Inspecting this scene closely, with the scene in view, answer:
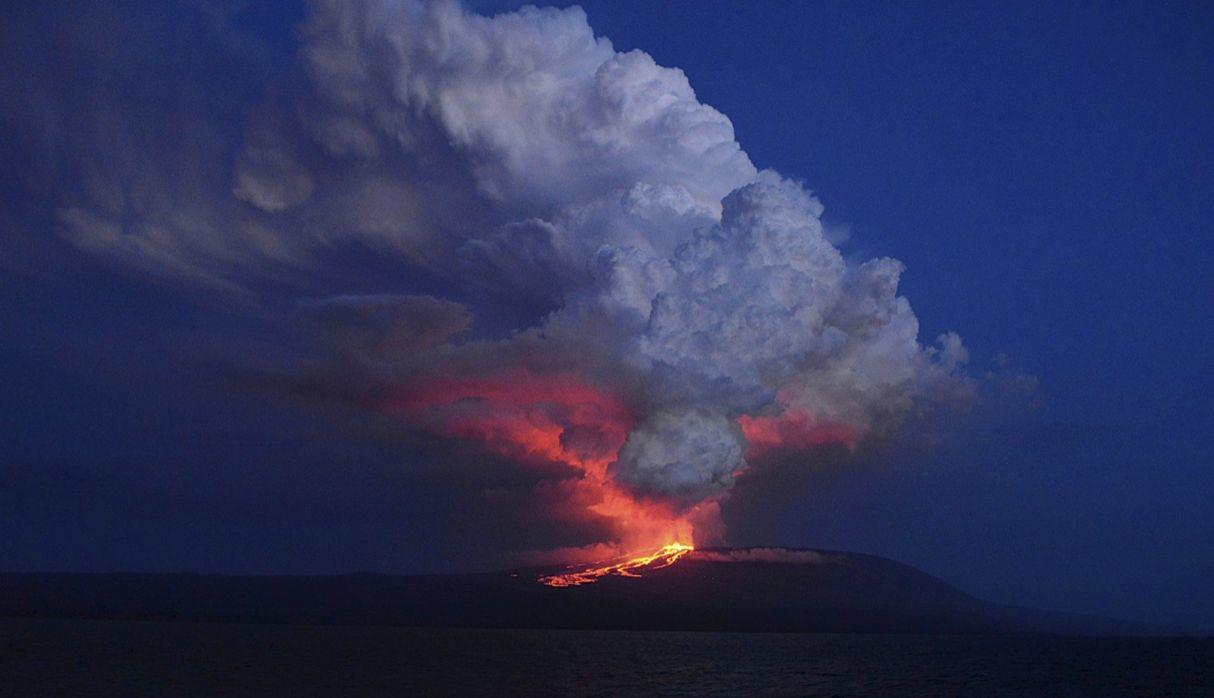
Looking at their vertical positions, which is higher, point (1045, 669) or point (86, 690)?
point (1045, 669)

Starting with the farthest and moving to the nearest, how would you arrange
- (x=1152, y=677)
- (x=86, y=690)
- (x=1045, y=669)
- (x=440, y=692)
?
(x=1045, y=669) < (x=1152, y=677) < (x=440, y=692) < (x=86, y=690)

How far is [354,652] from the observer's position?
193 m

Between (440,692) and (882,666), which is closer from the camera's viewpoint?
(440,692)

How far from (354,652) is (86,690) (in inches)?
4046

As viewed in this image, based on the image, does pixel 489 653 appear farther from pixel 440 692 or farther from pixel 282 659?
pixel 440 692

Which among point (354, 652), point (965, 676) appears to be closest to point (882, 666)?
point (965, 676)

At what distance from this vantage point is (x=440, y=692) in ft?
330

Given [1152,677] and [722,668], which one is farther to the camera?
[1152,677]

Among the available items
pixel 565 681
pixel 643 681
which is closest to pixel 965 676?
pixel 643 681

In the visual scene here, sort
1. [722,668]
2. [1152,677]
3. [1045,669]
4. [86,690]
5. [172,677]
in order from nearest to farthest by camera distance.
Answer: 1. [86,690]
2. [172,677]
3. [722,668]
4. [1152,677]
5. [1045,669]

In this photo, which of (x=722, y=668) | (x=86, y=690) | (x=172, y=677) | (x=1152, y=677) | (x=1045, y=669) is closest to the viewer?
(x=86, y=690)

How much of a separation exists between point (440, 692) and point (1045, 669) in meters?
137

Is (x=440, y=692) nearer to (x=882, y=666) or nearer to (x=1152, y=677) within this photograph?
(x=882, y=666)

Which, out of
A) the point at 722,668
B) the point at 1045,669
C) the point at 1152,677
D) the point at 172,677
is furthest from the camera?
the point at 1045,669
